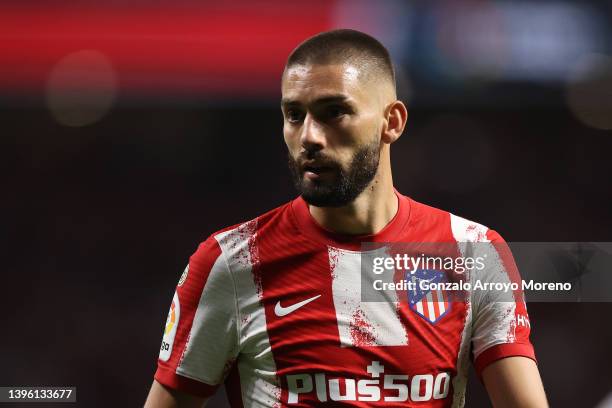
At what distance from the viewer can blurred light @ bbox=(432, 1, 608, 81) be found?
5.20 m

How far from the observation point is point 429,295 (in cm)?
229

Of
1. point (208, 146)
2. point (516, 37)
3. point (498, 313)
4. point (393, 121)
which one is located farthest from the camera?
point (208, 146)

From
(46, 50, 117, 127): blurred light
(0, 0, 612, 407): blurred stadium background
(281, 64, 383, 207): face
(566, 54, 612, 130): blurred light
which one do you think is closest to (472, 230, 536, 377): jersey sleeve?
(281, 64, 383, 207): face

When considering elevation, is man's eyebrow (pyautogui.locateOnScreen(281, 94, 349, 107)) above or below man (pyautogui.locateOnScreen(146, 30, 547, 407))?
above

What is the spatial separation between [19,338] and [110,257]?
72cm

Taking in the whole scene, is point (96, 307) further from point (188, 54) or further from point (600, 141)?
point (600, 141)

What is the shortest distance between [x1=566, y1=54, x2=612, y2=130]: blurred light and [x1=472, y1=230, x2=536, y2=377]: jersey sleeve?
10.6ft

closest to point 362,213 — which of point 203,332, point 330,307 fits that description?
point 330,307

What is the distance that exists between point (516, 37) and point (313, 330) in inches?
138

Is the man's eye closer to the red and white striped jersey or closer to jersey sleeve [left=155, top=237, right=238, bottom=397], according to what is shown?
the red and white striped jersey

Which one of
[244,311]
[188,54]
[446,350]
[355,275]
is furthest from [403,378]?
[188,54]

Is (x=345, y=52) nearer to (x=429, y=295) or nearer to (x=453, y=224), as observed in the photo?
(x=453, y=224)

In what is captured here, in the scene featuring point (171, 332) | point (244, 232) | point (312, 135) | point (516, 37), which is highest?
point (516, 37)

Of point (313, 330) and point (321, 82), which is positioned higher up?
point (321, 82)
